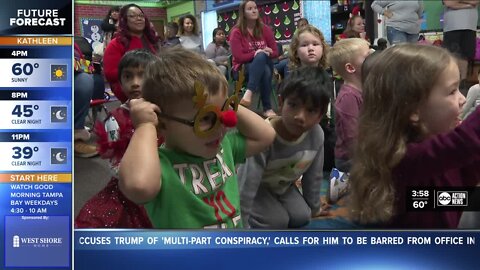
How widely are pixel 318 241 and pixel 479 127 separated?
0.74 feet

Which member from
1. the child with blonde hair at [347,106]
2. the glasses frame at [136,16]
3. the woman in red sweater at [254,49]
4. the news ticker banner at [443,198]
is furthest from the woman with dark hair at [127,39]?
the news ticker banner at [443,198]

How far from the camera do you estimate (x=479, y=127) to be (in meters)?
0.61

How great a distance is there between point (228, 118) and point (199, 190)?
0.10 m

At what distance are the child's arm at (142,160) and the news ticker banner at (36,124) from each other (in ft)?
0.24

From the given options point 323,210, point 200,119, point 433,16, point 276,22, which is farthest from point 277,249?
point 433,16

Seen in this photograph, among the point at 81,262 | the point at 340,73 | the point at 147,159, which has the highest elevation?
the point at 340,73

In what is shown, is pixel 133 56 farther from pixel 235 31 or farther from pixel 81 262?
pixel 81 262

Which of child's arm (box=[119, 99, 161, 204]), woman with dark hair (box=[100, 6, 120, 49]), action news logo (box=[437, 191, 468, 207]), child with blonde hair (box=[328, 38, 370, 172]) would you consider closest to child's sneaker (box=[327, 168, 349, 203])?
child with blonde hair (box=[328, 38, 370, 172])

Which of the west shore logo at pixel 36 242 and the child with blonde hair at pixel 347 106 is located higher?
the child with blonde hair at pixel 347 106

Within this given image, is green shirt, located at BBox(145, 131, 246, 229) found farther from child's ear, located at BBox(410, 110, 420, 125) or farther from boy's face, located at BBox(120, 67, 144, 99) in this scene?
child's ear, located at BBox(410, 110, 420, 125)

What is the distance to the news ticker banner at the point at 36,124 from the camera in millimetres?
592

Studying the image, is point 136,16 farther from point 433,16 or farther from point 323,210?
point 433,16

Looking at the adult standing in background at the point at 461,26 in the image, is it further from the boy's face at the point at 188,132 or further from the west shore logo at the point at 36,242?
the west shore logo at the point at 36,242

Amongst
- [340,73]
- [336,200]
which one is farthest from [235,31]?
[336,200]
